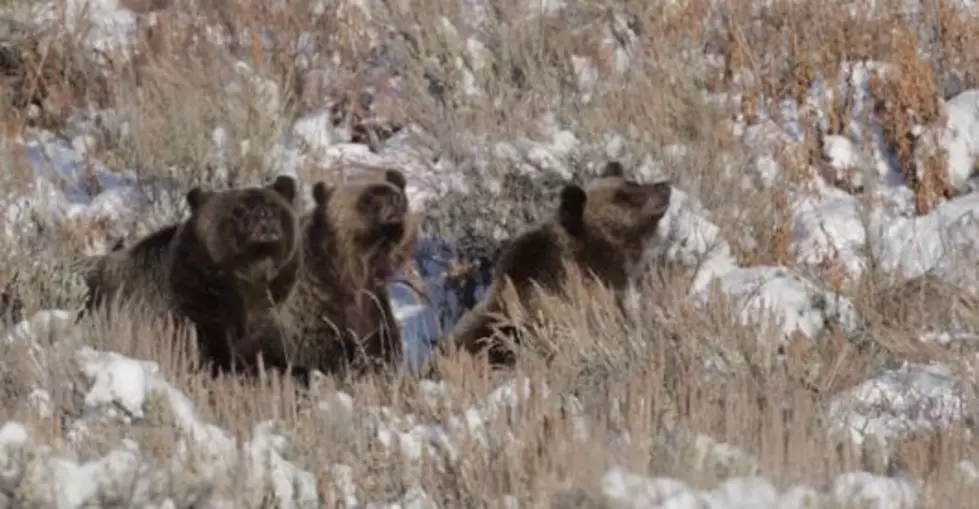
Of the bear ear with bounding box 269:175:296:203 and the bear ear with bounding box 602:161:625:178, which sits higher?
the bear ear with bounding box 269:175:296:203

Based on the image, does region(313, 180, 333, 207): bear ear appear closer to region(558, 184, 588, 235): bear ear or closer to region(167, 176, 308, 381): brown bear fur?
region(167, 176, 308, 381): brown bear fur

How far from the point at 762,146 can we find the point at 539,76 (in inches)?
58.2

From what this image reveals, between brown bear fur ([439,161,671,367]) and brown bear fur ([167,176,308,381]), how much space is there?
933 millimetres

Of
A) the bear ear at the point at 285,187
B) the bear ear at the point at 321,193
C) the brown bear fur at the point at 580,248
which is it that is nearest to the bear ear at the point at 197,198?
the bear ear at the point at 285,187

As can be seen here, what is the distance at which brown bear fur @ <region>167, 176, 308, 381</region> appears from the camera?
30.1 ft

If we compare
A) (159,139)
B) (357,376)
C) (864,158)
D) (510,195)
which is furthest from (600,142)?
(357,376)

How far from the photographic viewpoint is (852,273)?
10141mm

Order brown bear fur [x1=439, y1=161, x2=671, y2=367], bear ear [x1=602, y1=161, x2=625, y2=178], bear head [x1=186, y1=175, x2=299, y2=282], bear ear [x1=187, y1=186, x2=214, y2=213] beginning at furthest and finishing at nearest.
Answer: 1. bear ear [x1=602, y1=161, x2=625, y2=178]
2. brown bear fur [x1=439, y1=161, x2=671, y2=367]
3. bear ear [x1=187, y1=186, x2=214, y2=213]
4. bear head [x1=186, y1=175, x2=299, y2=282]

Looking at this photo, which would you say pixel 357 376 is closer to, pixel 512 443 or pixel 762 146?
pixel 512 443

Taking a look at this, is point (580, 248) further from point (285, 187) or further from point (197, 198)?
point (197, 198)

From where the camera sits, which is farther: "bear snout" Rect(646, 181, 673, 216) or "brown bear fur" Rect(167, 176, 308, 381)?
"bear snout" Rect(646, 181, 673, 216)

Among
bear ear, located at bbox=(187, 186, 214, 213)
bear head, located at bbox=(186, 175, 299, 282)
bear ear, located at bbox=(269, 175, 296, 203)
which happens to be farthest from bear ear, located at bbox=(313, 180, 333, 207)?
bear ear, located at bbox=(187, 186, 214, 213)

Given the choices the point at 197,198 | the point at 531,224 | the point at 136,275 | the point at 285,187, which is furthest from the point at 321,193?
the point at 531,224

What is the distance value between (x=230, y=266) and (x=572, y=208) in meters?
1.80
